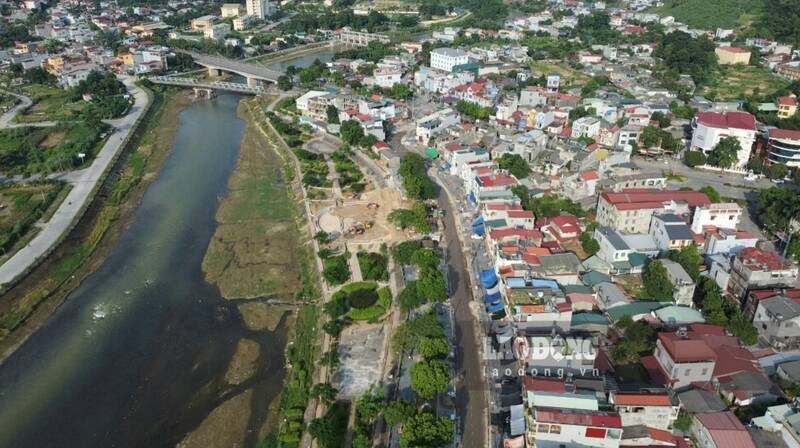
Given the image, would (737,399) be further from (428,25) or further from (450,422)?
(428,25)

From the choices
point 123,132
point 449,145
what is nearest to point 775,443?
point 449,145

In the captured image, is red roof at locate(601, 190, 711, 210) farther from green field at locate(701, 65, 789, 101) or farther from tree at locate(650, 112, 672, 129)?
green field at locate(701, 65, 789, 101)

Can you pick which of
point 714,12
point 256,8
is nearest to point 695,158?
point 714,12

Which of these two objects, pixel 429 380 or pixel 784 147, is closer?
pixel 429 380

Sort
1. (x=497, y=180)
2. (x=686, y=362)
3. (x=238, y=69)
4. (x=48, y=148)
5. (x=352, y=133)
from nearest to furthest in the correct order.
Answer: (x=686, y=362) < (x=497, y=180) < (x=352, y=133) < (x=48, y=148) < (x=238, y=69)

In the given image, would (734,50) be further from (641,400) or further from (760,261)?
(641,400)

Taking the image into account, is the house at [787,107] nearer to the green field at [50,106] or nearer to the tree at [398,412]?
the tree at [398,412]
